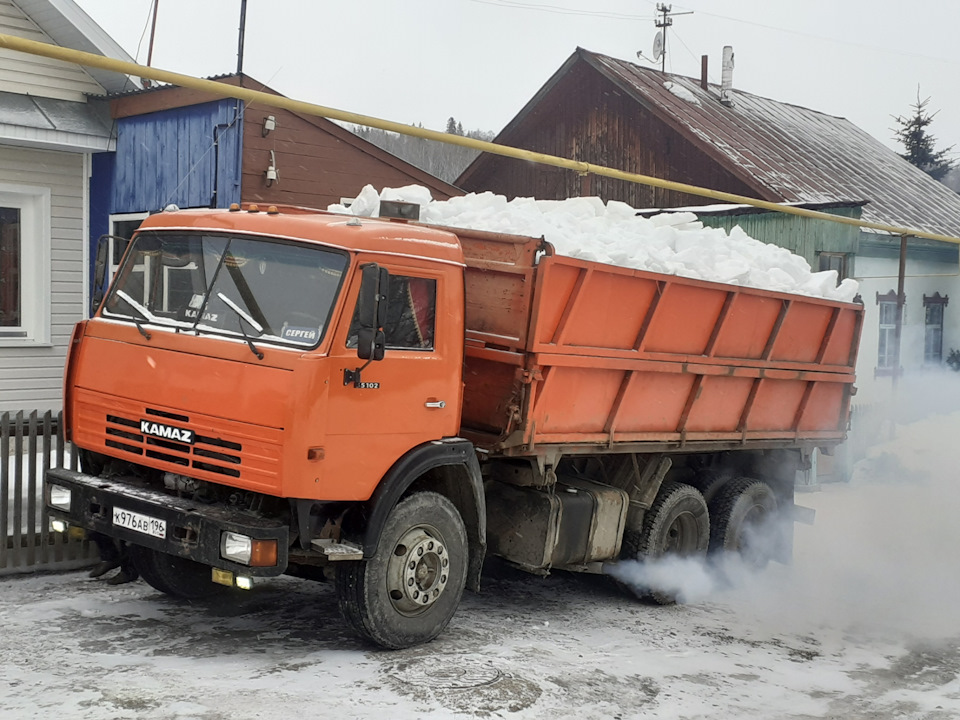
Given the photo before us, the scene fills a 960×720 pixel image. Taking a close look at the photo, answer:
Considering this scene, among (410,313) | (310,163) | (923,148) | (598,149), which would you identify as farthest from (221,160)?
(923,148)

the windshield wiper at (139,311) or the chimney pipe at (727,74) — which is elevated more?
the chimney pipe at (727,74)

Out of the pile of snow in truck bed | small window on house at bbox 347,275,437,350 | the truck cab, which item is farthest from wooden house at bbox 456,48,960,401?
the truck cab

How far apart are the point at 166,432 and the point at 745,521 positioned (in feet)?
18.3

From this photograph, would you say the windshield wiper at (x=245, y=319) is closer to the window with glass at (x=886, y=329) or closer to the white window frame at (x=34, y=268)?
the white window frame at (x=34, y=268)

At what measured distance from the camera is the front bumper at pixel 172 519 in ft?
20.0

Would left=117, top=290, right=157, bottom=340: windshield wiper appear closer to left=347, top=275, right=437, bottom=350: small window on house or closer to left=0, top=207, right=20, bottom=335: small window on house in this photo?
left=347, top=275, right=437, bottom=350: small window on house

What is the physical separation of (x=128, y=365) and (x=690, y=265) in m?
4.45

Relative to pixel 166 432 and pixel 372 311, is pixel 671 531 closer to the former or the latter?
pixel 372 311

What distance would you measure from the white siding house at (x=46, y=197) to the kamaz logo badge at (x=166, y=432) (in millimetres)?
7844

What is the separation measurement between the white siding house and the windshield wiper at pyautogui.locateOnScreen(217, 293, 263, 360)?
7761 mm

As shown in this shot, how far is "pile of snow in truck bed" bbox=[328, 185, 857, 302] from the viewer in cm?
812

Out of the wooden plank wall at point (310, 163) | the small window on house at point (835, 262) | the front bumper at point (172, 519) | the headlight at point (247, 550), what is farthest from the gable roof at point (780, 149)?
the headlight at point (247, 550)

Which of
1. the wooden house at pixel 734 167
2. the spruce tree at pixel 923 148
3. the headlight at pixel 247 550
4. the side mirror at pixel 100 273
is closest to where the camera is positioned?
the headlight at pixel 247 550

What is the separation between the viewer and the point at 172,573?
7574 mm
